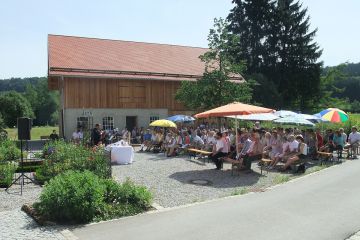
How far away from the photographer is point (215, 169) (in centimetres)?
1507

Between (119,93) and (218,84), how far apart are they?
962 cm

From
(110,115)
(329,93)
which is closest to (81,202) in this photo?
(110,115)

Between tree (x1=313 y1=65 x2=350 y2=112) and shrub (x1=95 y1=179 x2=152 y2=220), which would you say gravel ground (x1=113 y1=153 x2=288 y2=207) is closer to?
shrub (x1=95 y1=179 x2=152 y2=220)

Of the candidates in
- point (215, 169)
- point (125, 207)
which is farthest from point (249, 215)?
point (215, 169)

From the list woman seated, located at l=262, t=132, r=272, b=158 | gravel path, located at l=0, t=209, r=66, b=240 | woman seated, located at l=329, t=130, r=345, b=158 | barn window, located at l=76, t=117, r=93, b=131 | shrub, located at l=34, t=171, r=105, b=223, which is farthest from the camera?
barn window, located at l=76, t=117, r=93, b=131

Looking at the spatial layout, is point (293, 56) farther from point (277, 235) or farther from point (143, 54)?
point (277, 235)

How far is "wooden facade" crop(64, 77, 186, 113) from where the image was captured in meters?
30.7

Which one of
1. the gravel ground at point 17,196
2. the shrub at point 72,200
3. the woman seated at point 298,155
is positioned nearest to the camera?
the shrub at point 72,200

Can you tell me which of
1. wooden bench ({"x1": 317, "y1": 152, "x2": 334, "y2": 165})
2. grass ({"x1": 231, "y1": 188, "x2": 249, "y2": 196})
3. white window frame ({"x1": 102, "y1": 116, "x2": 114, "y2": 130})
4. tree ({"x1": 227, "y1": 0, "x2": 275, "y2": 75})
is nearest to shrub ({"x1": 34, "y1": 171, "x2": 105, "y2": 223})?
grass ({"x1": 231, "y1": 188, "x2": 249, "y2": 196})

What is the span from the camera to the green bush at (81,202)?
810cm

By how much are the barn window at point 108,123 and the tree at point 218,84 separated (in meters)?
7.74

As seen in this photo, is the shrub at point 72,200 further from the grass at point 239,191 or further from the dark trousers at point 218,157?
the dark trousers at point 218,157

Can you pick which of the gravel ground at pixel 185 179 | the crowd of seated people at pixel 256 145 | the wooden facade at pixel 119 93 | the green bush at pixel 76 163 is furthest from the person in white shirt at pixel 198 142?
the wooden facade at pixel 119 93

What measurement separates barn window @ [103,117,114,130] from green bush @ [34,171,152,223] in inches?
916
